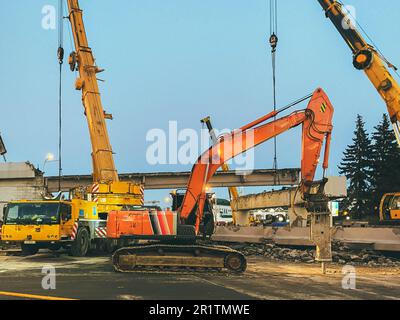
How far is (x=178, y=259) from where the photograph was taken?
15398 millimetres

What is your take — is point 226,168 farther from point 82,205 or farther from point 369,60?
point 82,205

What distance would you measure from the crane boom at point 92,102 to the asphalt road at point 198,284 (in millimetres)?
9250

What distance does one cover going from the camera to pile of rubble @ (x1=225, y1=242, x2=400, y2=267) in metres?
19.4

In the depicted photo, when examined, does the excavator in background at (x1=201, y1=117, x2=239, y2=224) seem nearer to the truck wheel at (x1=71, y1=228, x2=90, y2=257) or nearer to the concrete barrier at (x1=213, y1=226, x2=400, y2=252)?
the concrete barrier at (x1=213, y1=226, x2=400, y2=252)

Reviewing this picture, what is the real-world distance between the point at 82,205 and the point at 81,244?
6.41 ft

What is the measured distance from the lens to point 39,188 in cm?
6134

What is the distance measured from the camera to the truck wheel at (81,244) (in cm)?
2214

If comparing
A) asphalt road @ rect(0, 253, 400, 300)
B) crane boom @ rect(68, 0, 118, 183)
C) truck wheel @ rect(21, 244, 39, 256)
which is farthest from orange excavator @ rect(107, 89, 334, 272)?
crane boom @ rect(68, 0, 118, 183)

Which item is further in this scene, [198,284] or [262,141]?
[262,141]

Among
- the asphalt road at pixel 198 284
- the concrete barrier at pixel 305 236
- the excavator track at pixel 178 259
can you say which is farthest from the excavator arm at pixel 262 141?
the concrete barrier at pixel 305 236

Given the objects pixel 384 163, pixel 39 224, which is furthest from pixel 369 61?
pixel 384 163

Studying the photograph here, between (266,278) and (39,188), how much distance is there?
51934 millimetres

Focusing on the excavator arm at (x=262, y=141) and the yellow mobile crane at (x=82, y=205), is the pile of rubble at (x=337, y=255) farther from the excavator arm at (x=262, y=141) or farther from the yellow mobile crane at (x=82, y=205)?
the yellow mobile crane at (x=82, y=205)
